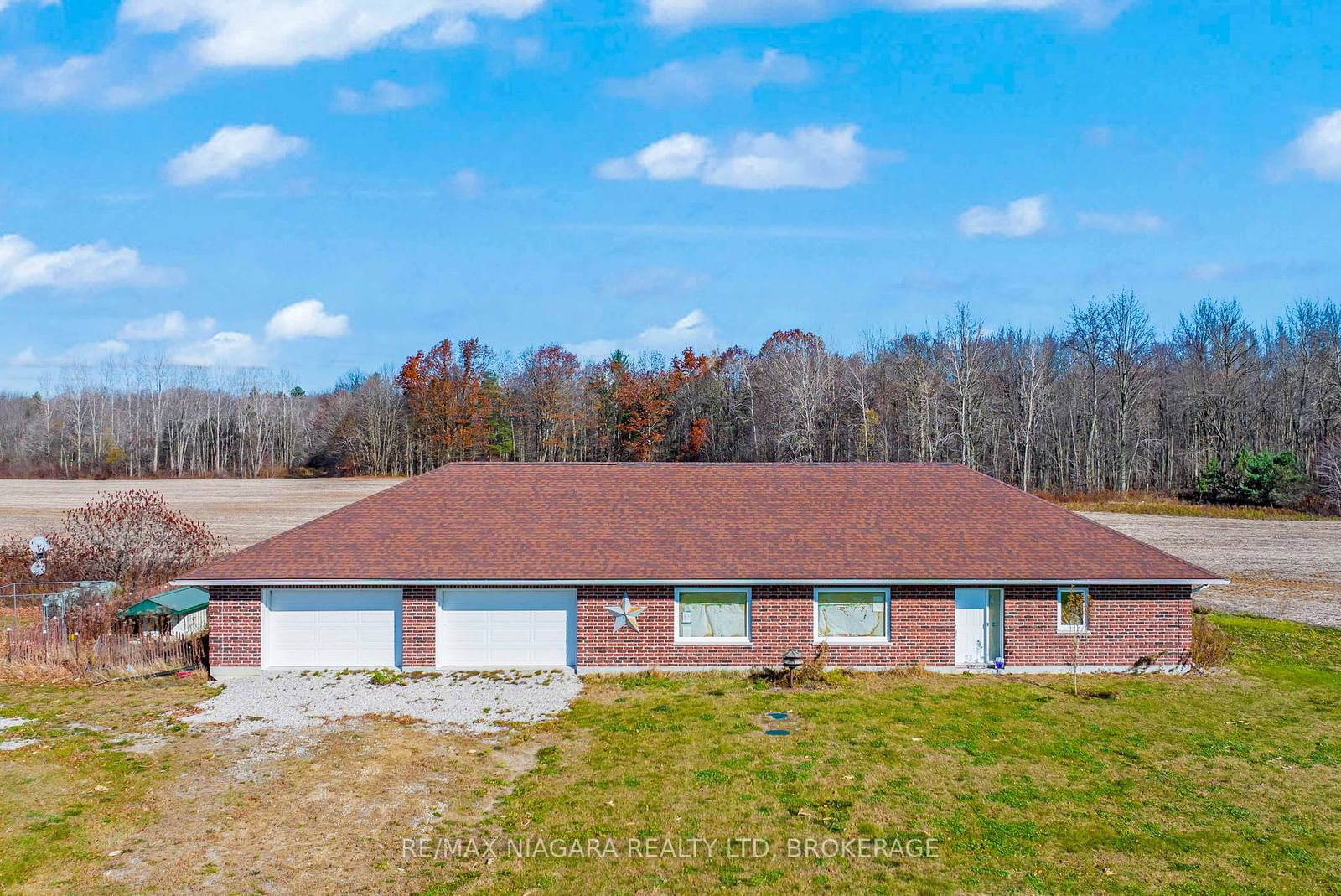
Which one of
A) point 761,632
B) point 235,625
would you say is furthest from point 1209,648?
point 235,625

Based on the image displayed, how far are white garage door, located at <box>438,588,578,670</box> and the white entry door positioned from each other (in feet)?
28.9

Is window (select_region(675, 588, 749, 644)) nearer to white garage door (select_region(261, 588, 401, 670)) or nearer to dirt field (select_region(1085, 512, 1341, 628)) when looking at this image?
white garage door (select_region(261, 588, 401, 670))

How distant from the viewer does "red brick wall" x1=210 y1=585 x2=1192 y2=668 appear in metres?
18.5

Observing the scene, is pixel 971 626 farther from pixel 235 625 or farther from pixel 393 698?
pixel 235 625

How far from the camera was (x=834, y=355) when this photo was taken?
6769cm

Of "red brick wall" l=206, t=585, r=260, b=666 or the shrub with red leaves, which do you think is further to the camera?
the shrub with red leaves

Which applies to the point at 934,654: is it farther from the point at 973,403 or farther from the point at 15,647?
the point at 973,403

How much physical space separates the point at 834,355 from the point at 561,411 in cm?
2389

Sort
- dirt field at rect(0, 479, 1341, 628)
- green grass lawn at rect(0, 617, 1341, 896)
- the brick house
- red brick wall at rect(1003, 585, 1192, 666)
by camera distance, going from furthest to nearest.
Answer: dirt field at rect(0, 479, 1341, 628), red brick wall at rect(1003, 585, 1192, 666), the brick house, green grass lawn at rect(0, 617, 1341, 896)

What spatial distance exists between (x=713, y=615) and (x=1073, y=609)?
820cm

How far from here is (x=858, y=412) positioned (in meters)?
63.0

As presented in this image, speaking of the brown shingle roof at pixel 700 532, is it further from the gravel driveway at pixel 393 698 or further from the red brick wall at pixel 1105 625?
the gravel driveway at pixel 393 698

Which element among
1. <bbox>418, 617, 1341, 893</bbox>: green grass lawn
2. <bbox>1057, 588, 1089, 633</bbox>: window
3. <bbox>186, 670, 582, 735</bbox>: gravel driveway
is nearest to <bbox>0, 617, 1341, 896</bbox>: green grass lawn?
<bbox>418, 617, 1341, 893</bbox>: green grass lawn

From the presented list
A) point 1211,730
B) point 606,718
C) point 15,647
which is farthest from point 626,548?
point 15,647
